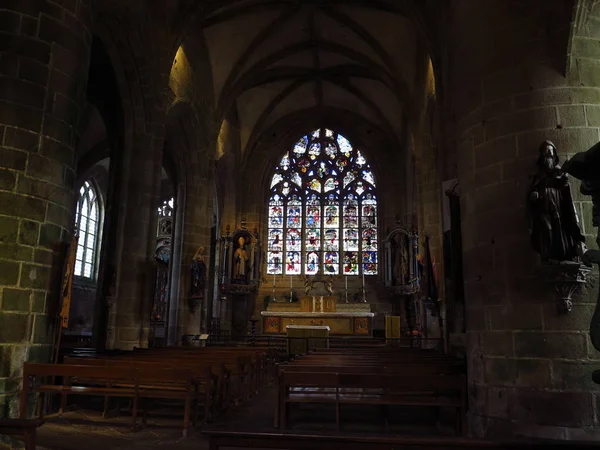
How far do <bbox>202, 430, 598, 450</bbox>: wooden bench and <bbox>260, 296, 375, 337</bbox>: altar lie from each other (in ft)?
48.4

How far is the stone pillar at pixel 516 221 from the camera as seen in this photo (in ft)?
18.7

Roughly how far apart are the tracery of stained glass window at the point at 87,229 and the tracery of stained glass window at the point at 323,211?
25.2 ft

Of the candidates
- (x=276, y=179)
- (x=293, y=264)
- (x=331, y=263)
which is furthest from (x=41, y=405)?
(x=276, y=179)

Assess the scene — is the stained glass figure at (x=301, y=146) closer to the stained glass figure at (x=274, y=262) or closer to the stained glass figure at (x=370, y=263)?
the stained glass figure at (x=274, y=262)

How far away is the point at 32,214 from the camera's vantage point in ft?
22.4

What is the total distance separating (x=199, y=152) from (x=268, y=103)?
622cm

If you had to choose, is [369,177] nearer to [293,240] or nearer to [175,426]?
[293,240]

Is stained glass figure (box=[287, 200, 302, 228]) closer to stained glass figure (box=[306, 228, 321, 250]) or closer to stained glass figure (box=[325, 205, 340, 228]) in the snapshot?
stained glass figure (box=[306, 228, 321, 250])

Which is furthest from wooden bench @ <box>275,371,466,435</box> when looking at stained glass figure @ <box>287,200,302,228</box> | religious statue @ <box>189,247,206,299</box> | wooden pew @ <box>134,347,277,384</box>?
stained glass figure @ <box>287,200,302,228</box>

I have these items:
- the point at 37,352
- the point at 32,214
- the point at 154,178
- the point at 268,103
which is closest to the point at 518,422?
the point at 37,352

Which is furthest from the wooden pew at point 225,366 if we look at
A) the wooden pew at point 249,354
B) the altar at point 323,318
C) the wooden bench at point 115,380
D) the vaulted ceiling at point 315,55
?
the vaulted ceiling at point 315,55

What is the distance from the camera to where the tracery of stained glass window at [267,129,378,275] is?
22078 millimetres

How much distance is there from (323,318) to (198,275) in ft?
15.4

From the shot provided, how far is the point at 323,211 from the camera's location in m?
22.9
